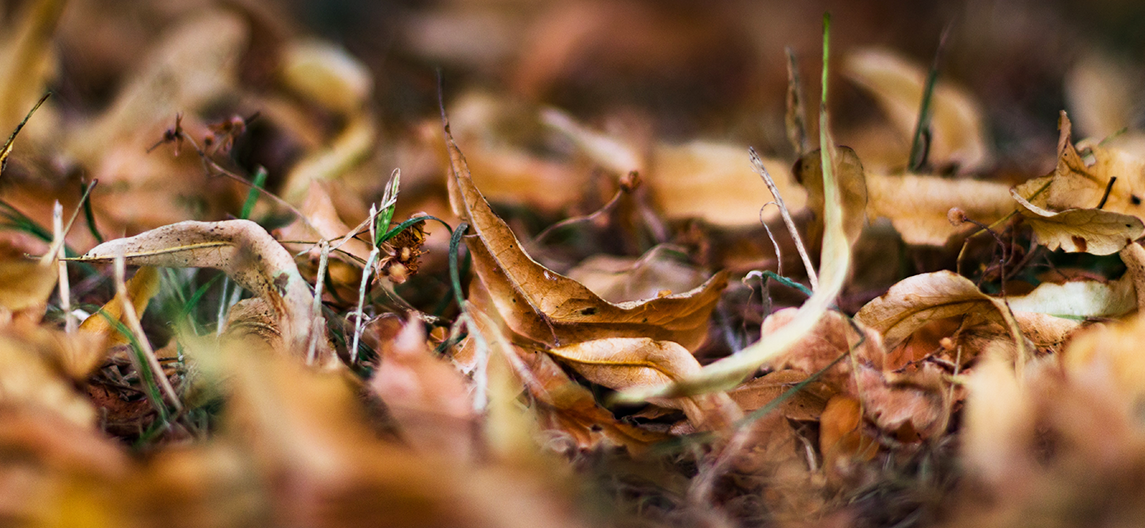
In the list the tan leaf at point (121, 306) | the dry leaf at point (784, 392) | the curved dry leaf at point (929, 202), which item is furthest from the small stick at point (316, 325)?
the curved dry leaf at point (929, 202)

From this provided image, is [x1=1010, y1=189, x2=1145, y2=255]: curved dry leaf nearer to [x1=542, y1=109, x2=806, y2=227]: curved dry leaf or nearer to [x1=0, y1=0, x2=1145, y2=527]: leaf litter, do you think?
[x1=0, y1=0, x2=1145, y2=527]: leaf litter

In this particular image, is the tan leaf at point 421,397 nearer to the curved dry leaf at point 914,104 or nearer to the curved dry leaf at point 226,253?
the curved dry leaf at point 226,253

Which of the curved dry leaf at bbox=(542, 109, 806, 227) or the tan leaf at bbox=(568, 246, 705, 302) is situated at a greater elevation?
the curved dry leaf at bbox=(542, 109, 806, 227)

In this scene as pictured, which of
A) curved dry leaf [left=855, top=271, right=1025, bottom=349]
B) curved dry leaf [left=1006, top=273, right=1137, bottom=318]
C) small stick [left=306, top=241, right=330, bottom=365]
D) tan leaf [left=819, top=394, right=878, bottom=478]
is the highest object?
small stick [left=306, top=241, right=330, bottom=365]

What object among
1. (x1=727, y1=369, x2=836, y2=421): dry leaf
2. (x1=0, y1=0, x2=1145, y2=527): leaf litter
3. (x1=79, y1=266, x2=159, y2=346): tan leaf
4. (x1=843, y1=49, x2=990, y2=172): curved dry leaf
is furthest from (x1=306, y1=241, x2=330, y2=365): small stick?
(x1=843, y1=49, x2=990, y2=172): curved dry leaf

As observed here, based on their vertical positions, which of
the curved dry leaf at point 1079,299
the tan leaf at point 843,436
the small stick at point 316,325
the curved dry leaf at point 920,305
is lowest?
the tan leaf at point 843,436

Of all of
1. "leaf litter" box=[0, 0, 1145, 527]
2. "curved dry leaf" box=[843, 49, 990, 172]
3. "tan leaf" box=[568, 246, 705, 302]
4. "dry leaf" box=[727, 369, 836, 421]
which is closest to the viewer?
"leaf litter" box=[0, 0, 1145, 527]

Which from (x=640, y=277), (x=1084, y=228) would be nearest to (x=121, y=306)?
(x=640, y=277)
